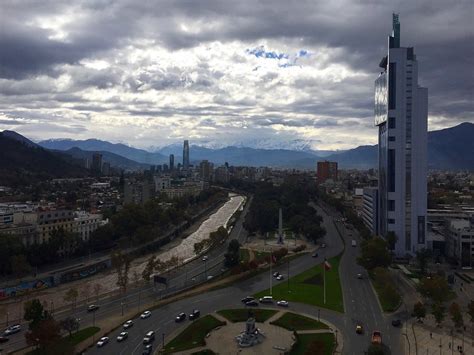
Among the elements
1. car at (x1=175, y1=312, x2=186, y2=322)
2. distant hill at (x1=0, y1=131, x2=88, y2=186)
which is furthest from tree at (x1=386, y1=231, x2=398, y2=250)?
distant hill at (x1=0, y1=131, x2=88, y2=186)

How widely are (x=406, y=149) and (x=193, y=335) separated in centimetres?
1930

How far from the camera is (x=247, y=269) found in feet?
77.1

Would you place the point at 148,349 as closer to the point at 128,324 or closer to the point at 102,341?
the point at 102,341

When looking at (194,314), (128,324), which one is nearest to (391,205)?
(194,314)

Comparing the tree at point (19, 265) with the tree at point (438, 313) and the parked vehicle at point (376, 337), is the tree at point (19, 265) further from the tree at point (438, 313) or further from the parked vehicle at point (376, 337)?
the tree at point (438, 313)

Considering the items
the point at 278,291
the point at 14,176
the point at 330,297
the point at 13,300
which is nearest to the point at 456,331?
the point at 330,297

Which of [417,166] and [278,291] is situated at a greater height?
[417,166]

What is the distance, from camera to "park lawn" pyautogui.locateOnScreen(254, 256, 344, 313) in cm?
1895

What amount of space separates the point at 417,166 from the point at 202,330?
62.0 feet

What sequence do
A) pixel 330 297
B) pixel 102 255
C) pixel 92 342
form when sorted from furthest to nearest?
pixel 102 255 → pixel 330 297 → pixel 92 342

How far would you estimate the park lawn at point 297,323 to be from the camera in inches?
627

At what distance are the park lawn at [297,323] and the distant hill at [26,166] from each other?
55958 millimetres

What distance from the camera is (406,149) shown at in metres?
28.7

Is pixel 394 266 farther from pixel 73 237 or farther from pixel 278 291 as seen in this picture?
pixel 73 237
